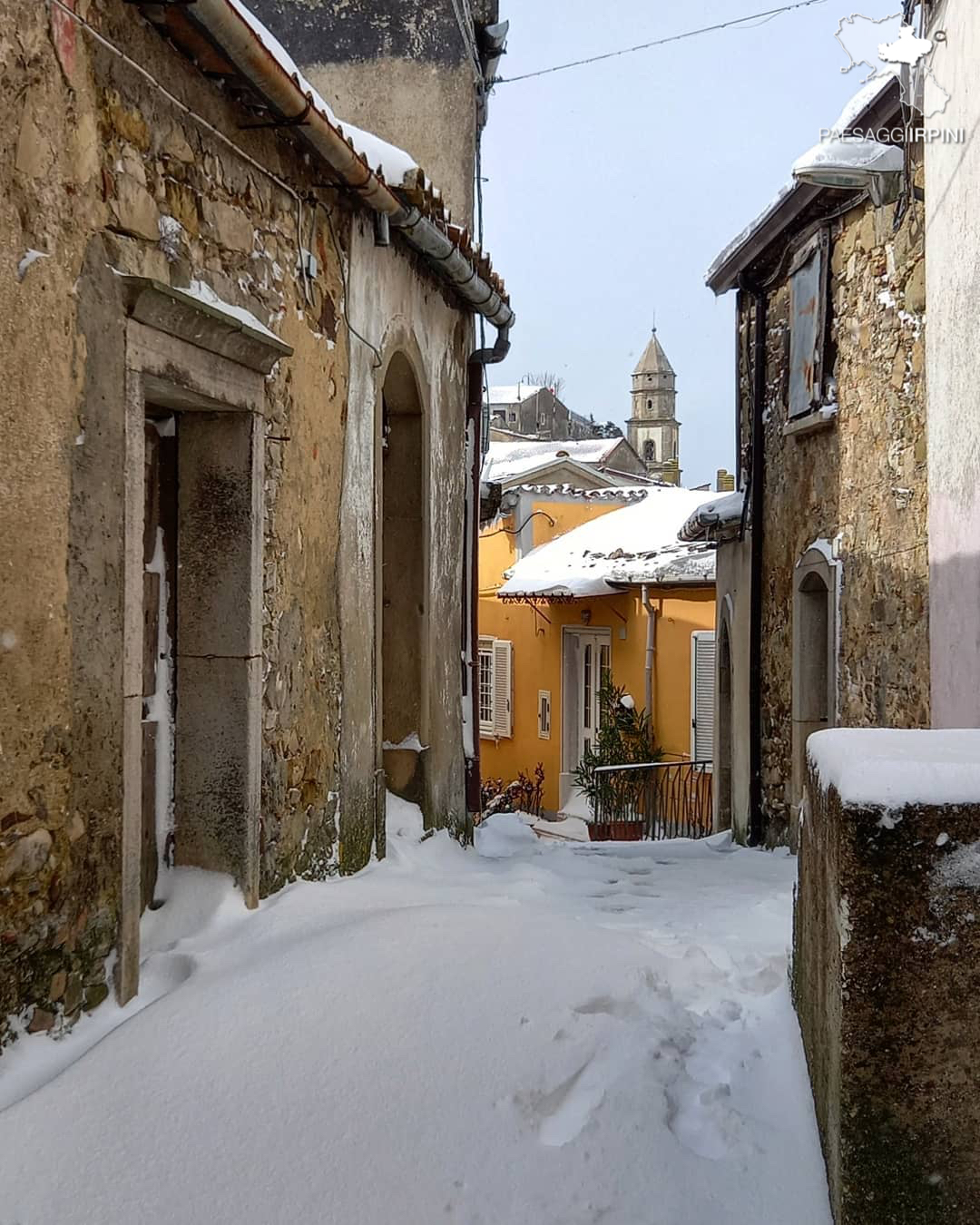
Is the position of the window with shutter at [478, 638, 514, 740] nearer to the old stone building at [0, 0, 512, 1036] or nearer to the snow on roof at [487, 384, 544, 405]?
the old stone building at [0, 0, 512, 1036]

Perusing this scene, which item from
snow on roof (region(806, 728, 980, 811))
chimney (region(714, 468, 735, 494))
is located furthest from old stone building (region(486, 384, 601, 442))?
snow on roof (region(806, 728, 980, 811))

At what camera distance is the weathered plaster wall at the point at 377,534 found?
5117 millimetres

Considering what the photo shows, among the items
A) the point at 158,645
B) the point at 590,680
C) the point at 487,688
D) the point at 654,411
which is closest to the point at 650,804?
the point at 590,680

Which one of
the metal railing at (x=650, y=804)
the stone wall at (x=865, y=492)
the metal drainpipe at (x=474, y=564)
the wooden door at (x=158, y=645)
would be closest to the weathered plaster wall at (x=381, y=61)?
the metal drainpipe at (x=474, y=564)

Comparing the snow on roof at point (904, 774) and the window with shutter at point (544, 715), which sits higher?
the snow on roof at point (904, 774)

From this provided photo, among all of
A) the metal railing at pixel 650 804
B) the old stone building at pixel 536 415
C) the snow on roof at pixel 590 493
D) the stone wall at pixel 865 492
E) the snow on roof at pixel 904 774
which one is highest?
the old stone building at pixel 536 415

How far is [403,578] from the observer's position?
20.9 ft

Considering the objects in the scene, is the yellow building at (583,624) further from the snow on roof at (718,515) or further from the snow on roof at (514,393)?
the snow on roof at (514,393)

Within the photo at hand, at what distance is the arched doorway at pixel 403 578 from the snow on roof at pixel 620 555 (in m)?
8.03

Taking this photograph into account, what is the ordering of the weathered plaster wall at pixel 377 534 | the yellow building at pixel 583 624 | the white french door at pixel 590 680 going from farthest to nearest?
the white french door at pixel 590 680, the yellow building at pixel 583 624, the weathered plaster wall at pixel 377 534

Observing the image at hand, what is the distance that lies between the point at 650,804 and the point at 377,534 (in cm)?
762

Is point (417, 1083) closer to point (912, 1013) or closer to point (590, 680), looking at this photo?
point (912, 1013)

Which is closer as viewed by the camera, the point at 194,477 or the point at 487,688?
the point at 194,477

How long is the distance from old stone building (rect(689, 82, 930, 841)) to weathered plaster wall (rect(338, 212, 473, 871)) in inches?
83.7
